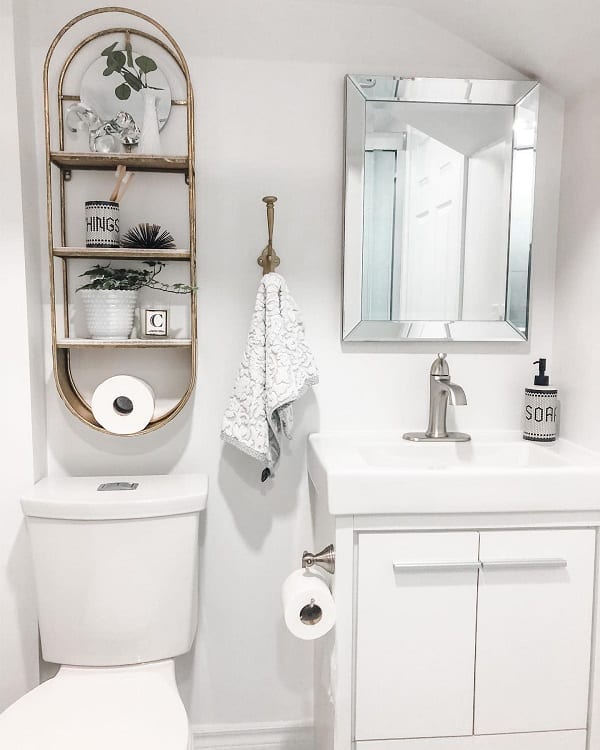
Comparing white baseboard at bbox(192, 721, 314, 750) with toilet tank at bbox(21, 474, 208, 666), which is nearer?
toilet tank at bbox(21, 474, 208, 666)

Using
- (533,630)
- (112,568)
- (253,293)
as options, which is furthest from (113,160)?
(533,630)

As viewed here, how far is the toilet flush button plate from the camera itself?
4.96ft

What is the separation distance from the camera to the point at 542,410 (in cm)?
168

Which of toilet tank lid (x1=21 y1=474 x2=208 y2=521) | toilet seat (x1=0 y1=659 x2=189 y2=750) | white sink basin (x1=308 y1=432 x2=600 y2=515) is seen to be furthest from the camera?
toilet tank lid (x1=21 y1=474 x2=208 y2=521)

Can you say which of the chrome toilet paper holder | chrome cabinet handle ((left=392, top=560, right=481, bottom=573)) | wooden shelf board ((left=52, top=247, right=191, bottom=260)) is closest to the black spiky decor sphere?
wooden shelf board ((left=52, top=247, right=191, bottom=260))

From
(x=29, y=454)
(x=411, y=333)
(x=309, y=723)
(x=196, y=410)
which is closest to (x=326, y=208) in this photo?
(x=411, y=333)

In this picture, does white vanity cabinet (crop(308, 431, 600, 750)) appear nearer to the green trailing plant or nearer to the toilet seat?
the toilet seat

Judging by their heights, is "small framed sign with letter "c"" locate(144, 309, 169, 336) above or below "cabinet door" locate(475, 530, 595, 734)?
above

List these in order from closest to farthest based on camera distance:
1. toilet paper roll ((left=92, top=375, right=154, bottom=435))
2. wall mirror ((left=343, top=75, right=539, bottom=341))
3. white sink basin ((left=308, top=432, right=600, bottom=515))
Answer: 1. white sink basin ((left=308, top=432, right=600, bottom=515))
2. toilet paper roll ((left=92, top=375, right=154, bottom=435))
3. wall mirror ((left=343, top=75, right=539, bottom=341))

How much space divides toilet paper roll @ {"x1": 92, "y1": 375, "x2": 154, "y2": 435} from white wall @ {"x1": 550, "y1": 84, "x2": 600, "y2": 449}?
1.10 metres

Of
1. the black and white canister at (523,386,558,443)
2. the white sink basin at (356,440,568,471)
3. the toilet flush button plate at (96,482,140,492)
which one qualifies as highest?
the black and white canister at (523,386,558,443)

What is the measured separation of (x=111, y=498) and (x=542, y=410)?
113 cm

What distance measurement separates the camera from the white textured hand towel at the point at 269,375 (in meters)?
1.51

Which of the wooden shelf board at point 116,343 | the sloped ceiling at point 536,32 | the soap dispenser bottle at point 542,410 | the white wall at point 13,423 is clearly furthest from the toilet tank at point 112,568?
the sloped ceiling at point 536,32
